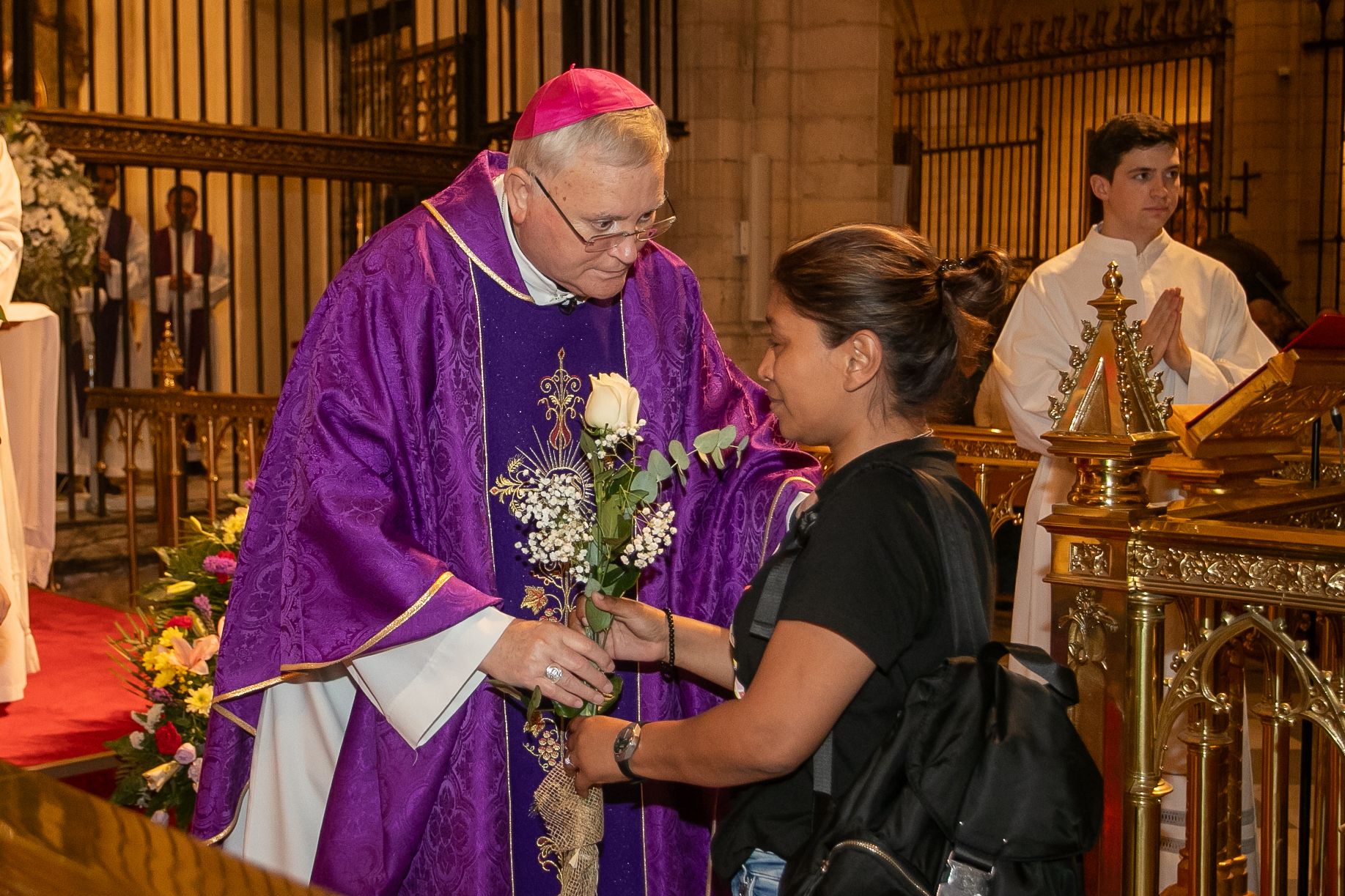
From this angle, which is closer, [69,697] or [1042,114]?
[69,697]

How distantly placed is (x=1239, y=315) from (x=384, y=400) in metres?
3.37

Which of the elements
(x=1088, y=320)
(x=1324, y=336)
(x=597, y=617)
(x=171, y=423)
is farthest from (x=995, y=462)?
(x=171, y=423)

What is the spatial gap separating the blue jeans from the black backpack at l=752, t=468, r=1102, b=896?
161 mm

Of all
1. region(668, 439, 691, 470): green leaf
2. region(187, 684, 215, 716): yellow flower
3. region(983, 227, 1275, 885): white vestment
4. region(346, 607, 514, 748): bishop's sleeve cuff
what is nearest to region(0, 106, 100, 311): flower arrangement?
region(187, 684, 215, 716): yellow flower

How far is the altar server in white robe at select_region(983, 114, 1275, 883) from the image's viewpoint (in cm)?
454

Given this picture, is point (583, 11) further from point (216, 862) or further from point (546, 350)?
point (216, 862)

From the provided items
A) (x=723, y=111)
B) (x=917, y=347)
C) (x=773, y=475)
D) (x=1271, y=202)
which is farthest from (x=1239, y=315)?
(x=1271, y=202)

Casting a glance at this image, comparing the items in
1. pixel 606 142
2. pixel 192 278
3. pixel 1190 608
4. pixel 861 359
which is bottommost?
pixel 1190 608

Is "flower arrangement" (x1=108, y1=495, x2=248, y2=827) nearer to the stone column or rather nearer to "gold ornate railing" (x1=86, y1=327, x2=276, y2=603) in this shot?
"gold ornate railing" (x1=86, y1=327, x2=276, y2=603)

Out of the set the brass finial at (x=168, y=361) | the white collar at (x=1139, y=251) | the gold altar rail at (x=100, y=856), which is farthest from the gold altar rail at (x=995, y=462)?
the gold altar rail at (x=100, y=856)

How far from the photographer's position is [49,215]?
22.4ft

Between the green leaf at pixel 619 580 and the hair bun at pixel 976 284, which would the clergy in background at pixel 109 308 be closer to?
the green leaf at pixel 619 580

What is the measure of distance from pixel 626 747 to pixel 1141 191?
336 cm

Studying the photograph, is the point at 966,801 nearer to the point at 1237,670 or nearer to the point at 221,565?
the point at 1237,670
